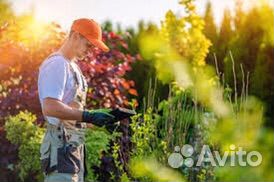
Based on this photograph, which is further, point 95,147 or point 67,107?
point 95,147

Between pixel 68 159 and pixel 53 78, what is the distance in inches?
18.9

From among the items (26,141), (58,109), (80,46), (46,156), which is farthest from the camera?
(26,141)

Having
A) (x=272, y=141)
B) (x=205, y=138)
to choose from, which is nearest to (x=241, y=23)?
(x=205, y=138)

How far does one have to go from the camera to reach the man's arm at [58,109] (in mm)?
4047

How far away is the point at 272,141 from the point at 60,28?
686 cm

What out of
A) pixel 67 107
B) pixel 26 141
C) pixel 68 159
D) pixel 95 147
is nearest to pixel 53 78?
pixel 67 107

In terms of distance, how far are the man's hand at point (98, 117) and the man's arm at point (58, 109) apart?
0.10 m

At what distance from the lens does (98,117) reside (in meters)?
4.30

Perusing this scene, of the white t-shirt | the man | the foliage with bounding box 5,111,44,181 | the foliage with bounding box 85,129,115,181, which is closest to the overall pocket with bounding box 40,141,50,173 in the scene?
the man

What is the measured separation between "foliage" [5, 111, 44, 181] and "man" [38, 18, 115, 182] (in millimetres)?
2607

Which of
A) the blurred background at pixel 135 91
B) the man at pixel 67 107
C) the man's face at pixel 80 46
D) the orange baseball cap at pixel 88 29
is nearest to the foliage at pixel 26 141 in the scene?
the blurred background at pixel 135 91

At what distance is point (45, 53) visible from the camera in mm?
8281

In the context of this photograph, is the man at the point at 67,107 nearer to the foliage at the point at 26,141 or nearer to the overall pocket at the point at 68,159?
the overall pocket at the point at 68,159

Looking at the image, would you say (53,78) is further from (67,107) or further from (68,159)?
(68,159)
